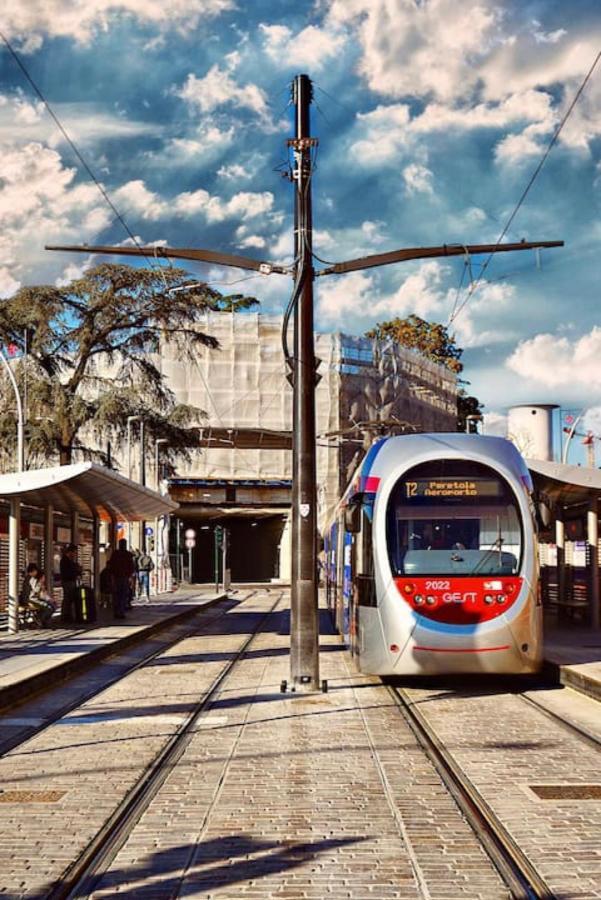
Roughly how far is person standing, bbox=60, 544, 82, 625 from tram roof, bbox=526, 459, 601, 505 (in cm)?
971

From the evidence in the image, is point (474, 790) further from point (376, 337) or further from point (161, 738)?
point (376, 337)

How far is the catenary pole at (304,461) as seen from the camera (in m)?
14.7

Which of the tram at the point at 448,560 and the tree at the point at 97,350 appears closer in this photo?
the tram at the point at 448,560

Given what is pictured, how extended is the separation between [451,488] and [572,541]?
1345cm

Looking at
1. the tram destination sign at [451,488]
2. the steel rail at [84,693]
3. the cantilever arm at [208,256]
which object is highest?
the cantilever arm at [208,256]

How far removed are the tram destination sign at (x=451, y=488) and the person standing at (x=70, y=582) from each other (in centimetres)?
1243

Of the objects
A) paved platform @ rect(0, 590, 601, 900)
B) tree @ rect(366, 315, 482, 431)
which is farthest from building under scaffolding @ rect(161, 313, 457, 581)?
paved platform @ rect(0, 590, 601, 900)

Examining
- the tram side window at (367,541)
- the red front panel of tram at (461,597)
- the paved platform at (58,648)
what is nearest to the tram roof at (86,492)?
the paved platform at (58,648)

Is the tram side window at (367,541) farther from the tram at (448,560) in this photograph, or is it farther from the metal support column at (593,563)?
the metal support column at (593,563)

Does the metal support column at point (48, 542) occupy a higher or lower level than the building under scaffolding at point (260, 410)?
lower

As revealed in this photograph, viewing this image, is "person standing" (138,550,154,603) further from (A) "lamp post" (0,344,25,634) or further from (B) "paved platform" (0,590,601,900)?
(B) "paved platform" (0,590,601,900)

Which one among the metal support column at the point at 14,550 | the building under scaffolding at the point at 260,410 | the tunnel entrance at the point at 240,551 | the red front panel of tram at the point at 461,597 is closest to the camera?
the red front panel of tram at the point at 461,597

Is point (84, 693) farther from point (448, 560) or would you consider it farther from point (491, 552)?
point (491, 552)

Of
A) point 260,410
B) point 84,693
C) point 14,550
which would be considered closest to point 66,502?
point 14,550
